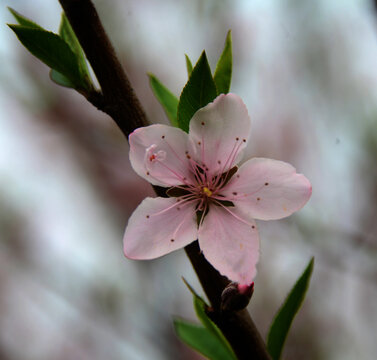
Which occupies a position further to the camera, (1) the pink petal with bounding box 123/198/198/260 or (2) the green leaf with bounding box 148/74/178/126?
(2) the green leaf with bounding box 148/74/178/126

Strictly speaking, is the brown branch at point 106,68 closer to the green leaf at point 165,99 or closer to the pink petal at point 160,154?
the pink petal at point 160,154

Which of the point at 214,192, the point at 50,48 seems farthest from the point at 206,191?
the point at 50,48

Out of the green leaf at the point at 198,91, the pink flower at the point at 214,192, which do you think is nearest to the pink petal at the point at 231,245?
the pink flower at the point at 214,192

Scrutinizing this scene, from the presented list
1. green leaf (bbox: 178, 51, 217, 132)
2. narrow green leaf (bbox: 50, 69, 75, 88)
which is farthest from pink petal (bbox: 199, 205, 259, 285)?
narrow green leaf (bbox: 50, 69, 75, 88)

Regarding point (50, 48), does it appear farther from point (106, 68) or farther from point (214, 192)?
point (214, 192)

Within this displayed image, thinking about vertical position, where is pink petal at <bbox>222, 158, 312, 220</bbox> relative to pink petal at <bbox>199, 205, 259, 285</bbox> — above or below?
above

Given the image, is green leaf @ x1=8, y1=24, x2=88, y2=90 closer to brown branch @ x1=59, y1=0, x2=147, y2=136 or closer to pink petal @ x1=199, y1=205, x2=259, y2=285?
brown branch @ x1=59, y1=0, x2=147, y2=136

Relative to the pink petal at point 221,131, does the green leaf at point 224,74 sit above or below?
above

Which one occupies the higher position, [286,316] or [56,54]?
[56,54]
